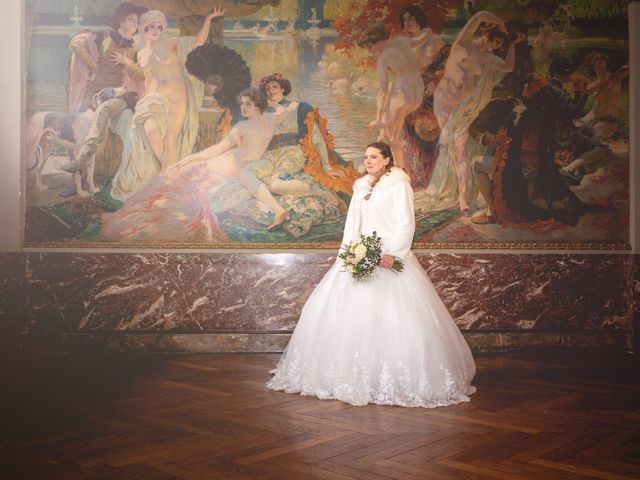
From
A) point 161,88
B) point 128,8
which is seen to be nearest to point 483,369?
point 161,88

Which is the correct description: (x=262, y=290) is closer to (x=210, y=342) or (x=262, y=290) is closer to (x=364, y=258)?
(x=210, y=342)

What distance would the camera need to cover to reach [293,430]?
4199 millimetres

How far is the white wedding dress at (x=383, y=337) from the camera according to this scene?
16.6 feet

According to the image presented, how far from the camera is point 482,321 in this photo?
780 centimetres

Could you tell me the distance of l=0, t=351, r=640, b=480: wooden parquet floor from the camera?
343 centimetres

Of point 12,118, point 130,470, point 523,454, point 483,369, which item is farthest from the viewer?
point 12,118

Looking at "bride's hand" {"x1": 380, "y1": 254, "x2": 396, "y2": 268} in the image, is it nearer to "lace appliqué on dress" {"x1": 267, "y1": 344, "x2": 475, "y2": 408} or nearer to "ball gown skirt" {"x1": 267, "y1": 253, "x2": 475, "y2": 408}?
"ball gown skirt" {"x1": 267, "y1": 253, "x2": 475, "y2": 408}

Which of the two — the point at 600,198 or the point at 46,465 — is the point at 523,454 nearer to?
the point at 46,465

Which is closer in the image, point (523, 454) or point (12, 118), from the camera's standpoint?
point (523, 454)

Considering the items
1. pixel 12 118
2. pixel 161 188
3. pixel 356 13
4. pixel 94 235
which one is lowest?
pixel 94 235

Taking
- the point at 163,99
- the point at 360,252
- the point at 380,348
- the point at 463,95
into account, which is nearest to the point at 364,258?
the point at 360,252

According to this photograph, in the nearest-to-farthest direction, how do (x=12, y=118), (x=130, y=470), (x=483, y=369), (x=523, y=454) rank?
(x=130, y=470), (x=523, y=454), (x=483, y=369), (x=12, y=118)

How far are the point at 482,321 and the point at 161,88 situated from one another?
4416 mm

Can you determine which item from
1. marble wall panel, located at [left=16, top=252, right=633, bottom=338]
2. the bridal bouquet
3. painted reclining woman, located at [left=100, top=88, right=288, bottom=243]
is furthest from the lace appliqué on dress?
painted reclining woman, located at [left=100, top=88, right=288, bottom=243]
